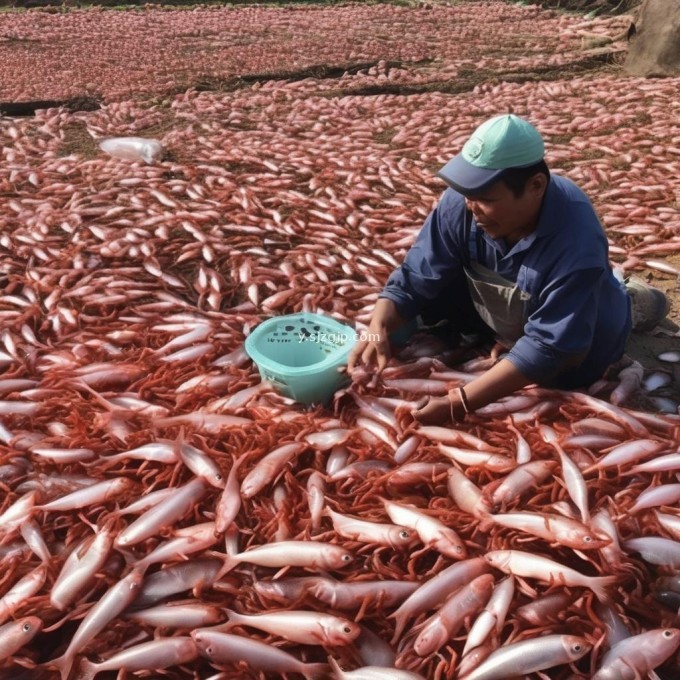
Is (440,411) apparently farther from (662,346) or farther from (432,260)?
(662,346)

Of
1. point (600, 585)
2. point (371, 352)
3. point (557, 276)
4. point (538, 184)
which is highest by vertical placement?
point (538, 184)

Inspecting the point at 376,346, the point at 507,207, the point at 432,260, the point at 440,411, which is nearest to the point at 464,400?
the point at 440,411

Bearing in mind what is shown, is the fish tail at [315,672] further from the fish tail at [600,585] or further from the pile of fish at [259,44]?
the pile of fish at [259,44]

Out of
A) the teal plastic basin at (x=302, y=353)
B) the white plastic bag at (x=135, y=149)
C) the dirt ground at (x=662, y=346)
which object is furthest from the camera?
the white plastic bag at (x=135, y=149)

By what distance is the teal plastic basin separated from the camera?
3.25m

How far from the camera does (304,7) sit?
19000 millimetres

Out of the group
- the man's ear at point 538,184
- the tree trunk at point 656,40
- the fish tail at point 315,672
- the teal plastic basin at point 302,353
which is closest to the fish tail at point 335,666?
the fish tail at point 315,672

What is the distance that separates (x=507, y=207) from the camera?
2.75 metres

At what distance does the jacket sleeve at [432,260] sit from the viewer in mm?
3291

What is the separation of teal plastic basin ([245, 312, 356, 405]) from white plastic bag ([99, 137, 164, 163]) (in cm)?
439

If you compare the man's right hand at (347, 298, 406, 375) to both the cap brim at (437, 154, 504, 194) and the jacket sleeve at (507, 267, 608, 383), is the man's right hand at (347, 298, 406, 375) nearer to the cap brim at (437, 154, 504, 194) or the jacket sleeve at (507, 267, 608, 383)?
the jacket sleeve at (507, 267, 608, 383)

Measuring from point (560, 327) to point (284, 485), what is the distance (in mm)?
1448

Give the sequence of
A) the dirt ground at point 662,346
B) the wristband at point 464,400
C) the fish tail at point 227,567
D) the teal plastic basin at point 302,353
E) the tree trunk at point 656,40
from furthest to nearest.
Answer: the tree trunk at point 656,40 < the dirt ground at point 662,346 < the teal plastic basin at point 302,353 < the wristband at point 464,400 < the fish tail at point 227,567

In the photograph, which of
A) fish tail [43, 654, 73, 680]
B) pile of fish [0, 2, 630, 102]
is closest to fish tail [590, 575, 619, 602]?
fish tail [43, 654, 73, 680]
